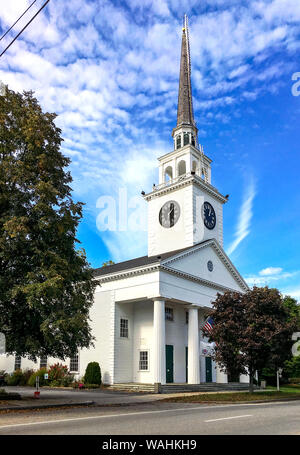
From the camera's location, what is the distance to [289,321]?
1046 inches

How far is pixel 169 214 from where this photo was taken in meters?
40.4

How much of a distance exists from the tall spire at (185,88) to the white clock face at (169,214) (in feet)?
31.2

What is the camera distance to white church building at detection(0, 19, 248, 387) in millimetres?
31484

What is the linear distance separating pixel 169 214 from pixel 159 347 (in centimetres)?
1448

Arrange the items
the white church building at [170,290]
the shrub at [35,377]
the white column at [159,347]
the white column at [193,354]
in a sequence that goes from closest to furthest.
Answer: the white column at [159,347] → the white church building at [170,290] → the white column at [193,354] → the shrub at [35,377]

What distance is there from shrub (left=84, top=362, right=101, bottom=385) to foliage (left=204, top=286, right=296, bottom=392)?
987 centimetres

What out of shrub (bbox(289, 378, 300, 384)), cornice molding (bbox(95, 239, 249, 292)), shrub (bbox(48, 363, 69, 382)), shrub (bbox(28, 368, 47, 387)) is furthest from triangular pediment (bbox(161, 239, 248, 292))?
shrub (bbox(289, 378, 300, 384))

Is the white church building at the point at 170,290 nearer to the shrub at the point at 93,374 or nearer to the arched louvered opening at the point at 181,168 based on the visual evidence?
the arched louvered opening at the point at 181,168

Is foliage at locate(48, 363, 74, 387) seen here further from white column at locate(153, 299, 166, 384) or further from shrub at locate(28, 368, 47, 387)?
white column at locate(153, 299, 166, 384)

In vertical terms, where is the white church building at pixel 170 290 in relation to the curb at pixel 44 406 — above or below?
above

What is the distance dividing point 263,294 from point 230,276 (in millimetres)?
14371

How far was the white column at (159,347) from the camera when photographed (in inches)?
1134

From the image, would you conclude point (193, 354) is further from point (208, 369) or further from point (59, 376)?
point (59, 376)

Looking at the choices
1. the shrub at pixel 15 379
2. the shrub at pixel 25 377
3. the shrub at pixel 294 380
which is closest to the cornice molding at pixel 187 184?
the shrub at pixel 25 377
